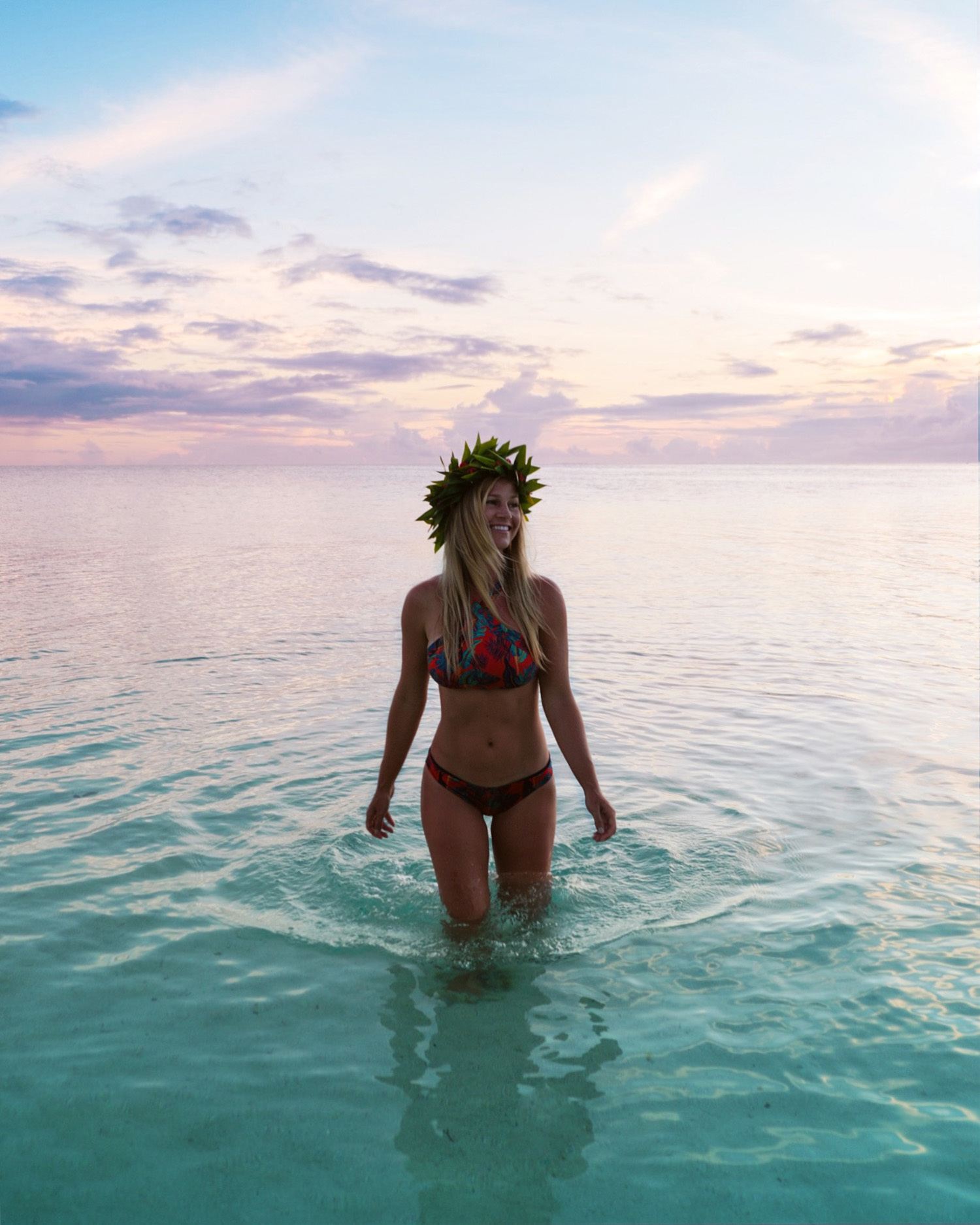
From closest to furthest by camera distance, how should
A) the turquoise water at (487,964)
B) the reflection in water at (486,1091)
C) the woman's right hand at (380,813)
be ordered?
the reflection in water at (486,1091), the turquoise water at (487,964), the woman's right hand at (380,813)

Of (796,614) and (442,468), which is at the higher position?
(442,468)

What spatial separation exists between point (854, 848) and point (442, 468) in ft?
13.4

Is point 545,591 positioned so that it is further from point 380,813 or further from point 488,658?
point 380,813

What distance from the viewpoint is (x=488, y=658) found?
4980mm

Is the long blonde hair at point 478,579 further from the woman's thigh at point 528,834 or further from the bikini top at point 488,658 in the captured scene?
the woman's thigh at point 528,834

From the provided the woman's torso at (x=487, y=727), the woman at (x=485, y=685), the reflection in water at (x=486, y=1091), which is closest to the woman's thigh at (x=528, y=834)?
the woman at (x=485, y=685)

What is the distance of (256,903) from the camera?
609 centimetres

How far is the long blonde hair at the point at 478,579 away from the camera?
500 cm

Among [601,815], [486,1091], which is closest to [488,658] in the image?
[601,815]

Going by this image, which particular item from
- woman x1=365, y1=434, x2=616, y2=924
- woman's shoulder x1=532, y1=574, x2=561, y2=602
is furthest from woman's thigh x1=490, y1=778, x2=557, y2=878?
woman's shoulder x1=532, y1=574, x2=561, y2=602

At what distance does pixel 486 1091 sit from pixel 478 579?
2383 millimetres

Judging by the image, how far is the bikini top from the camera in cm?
498

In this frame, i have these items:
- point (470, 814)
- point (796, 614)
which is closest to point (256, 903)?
point (470, 814)

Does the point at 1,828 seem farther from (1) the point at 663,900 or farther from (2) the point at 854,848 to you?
(2) the point at 854,848
